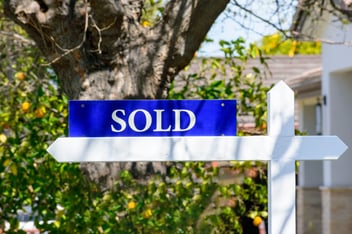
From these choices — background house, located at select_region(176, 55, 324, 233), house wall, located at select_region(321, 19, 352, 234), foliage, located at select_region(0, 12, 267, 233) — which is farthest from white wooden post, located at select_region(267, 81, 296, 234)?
background house, located at select_region(176, 55, 324, 233)

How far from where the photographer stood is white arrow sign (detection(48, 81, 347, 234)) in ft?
16.3

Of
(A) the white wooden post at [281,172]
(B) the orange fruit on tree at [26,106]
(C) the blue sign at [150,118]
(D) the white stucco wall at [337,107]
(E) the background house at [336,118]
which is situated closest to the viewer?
(A) the white wooden post at [281,172]

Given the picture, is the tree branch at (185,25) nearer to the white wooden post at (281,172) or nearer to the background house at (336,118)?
the white wooden post at (281,172)

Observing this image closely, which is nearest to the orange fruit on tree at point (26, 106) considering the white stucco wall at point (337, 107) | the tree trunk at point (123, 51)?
the tree trunk at point (123, 51)

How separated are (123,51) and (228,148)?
288 cm

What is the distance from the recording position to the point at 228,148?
502 centimetres

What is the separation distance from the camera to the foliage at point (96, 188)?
697 cm

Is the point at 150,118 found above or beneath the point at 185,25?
beneath

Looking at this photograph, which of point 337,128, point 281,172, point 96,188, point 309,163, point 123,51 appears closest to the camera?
point 281,172

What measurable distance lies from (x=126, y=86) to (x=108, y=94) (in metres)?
A: 0.15

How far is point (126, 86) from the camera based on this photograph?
7.75m

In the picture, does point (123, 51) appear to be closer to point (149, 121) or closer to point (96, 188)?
point (96, 188)

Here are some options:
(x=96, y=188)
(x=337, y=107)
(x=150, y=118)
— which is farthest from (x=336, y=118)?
(x=150, y=118)

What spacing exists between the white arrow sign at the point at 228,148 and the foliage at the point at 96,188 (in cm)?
189
